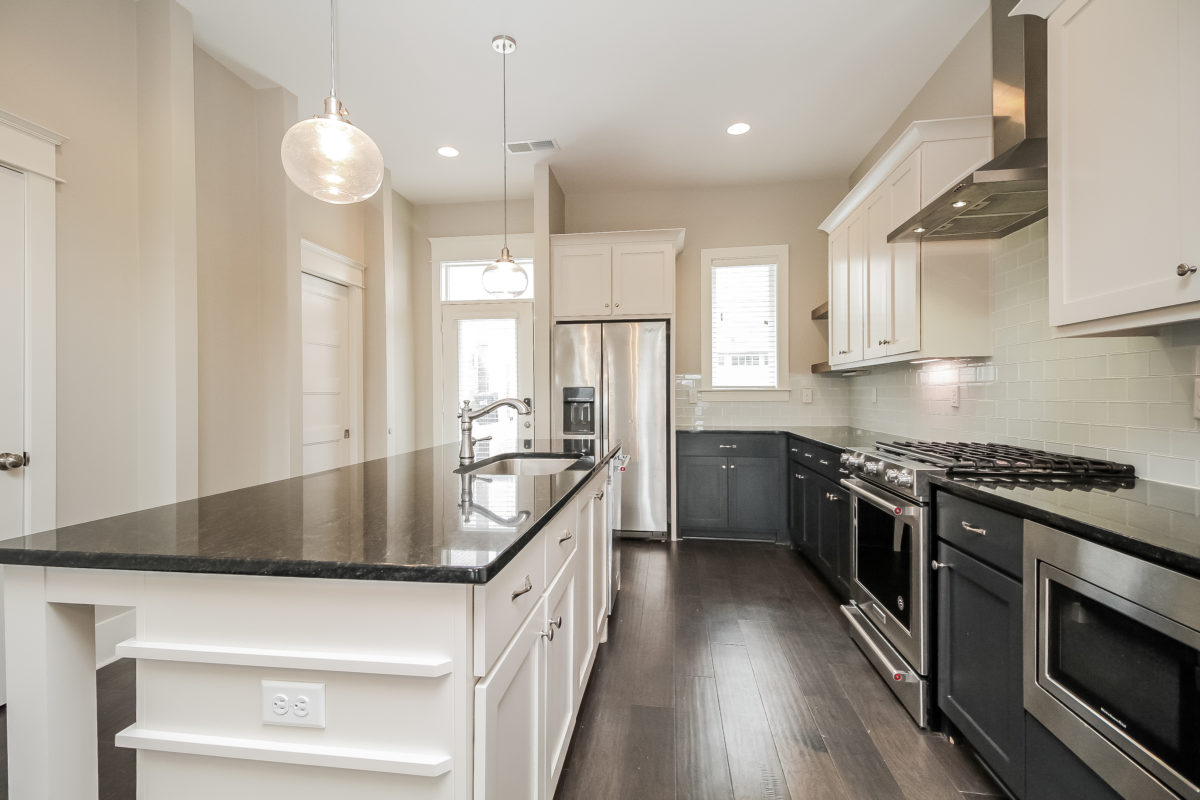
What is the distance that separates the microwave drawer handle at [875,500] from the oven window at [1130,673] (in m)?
0.70

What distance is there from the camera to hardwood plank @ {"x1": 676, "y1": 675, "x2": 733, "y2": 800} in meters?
1.58

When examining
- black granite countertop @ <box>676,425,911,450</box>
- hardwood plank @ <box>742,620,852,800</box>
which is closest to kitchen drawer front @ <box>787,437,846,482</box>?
black granite countertop @ <box>676,425,911,450</box>

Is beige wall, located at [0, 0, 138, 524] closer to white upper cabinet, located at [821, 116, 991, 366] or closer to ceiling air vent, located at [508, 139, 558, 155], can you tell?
ceiling air vent, located at [508, 139, 558, 155]

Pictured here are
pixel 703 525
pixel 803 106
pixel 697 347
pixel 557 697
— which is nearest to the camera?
pixel 557 697

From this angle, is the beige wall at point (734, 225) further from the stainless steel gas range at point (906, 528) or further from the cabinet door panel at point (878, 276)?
the stainless steel gas range at point (906, 528)

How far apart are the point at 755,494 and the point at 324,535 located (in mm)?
3626

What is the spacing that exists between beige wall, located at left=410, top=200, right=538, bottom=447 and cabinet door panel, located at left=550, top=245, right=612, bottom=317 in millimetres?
1180

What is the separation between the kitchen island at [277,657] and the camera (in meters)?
0.89

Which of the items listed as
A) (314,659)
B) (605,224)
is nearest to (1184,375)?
(314,659)

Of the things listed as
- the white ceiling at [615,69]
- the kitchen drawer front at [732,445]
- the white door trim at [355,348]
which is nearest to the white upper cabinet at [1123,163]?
the white ceiling at [615,69]

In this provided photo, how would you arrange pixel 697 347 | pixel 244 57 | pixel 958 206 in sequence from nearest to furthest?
pixel 958 206
pixel 244 57
pixel 697 347

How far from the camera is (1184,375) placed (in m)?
1.57

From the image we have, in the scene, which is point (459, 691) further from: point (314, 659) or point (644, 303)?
point (644, 303)

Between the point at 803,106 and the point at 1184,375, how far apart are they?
2619 millimetres
